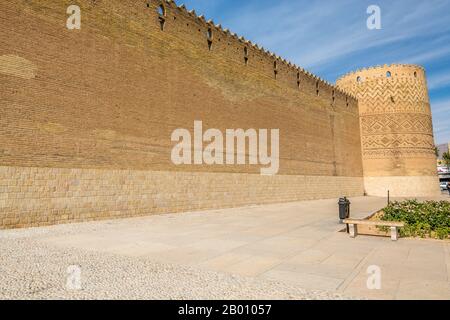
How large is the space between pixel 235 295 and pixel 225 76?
1352 centimetres

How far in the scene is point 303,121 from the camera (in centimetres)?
2125

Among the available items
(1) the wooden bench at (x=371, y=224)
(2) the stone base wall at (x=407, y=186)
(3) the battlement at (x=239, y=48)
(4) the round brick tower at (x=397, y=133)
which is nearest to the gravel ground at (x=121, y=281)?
(1) the wooden bench at (x=371, y=224)

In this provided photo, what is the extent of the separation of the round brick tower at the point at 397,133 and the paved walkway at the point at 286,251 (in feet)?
63.4

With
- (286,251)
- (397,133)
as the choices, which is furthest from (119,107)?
(397,133)

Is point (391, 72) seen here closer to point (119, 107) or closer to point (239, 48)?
point (239, 48)

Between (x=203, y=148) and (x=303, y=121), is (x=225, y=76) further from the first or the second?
(x=303, y=121)

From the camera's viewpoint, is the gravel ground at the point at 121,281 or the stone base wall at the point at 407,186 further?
the stone base wall at the point at 407,186

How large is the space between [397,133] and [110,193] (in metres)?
23.6

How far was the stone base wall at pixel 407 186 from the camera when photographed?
2588cm

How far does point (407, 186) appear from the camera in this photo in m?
25.9

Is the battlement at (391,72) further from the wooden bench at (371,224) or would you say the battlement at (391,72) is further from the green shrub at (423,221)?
the wooden bench at (371,224)

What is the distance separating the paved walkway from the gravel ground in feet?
0.98

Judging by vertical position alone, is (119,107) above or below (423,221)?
above

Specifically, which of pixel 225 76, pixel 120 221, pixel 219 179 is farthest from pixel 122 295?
pixel 225 76
